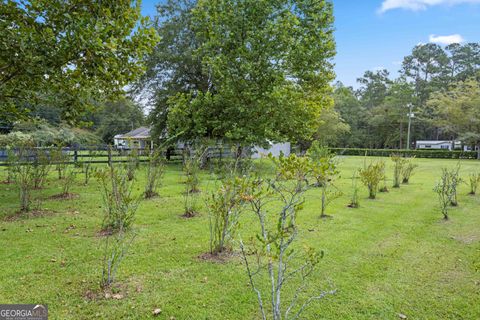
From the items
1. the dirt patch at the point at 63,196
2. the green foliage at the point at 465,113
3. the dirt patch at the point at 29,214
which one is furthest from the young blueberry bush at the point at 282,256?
the green foliage at the point at 465,113

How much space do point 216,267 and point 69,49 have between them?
144 inches

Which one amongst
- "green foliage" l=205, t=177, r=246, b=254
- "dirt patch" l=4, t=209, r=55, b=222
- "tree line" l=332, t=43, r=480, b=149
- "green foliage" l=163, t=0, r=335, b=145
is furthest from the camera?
"tree line" l=332, t=43, r=480, b=149

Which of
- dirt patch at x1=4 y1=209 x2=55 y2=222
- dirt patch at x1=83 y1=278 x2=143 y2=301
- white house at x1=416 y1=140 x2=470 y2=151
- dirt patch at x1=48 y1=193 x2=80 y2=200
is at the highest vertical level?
white house at x1=416 y1=140 x2=470 y2=151

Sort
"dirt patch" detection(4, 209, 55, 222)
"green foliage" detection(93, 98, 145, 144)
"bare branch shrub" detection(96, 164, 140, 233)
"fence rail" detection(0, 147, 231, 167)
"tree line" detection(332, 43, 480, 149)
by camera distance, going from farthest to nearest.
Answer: "tree line" detection(332, 43, 480, 149), "green foliage" detection(93, 98, 145, 144), "fence rail" detection(0, 147, 231, 167), "dirt patch" detection(4, 209, 55, 222), "bare branch shrub" detection(96, 164, 140, 233)

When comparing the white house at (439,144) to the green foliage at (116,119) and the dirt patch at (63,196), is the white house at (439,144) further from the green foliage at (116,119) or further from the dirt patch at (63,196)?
the dirt patch at (63,196)

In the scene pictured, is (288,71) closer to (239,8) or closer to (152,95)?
(239,8)

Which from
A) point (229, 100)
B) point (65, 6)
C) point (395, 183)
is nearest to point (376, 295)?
point (65, 6)

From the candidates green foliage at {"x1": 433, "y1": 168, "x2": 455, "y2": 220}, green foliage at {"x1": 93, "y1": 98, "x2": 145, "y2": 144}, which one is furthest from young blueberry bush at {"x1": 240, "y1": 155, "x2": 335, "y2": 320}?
green foliage at {"x1": 93, "y1": 98, "x2": 145, "y2": 144}

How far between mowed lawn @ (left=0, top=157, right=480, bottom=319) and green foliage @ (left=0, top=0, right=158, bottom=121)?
92.8 inches

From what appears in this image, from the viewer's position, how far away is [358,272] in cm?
344

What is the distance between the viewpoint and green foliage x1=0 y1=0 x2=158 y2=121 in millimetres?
4152

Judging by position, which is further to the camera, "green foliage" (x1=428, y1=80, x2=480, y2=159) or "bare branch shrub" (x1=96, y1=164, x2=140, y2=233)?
"green foliage" (x1=428, y1=80, x2=480, y2=159)

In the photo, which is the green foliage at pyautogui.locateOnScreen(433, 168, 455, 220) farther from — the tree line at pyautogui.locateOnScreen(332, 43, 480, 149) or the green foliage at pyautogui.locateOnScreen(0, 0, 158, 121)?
the tree line at pyautogui.locateOnScreen(332, 43, 480, 149)

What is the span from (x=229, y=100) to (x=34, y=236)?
875cm
